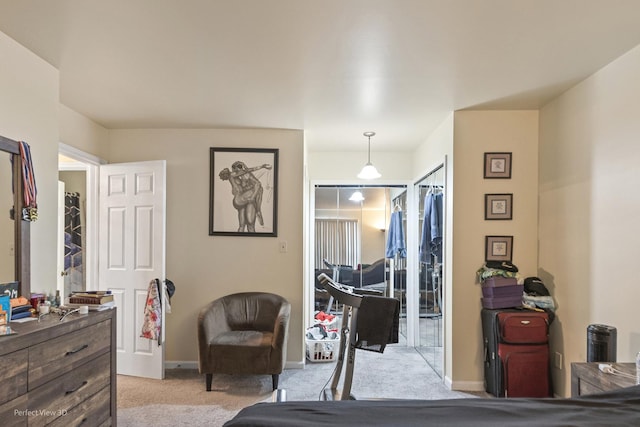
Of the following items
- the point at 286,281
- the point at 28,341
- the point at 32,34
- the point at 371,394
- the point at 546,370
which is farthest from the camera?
the point at 286,281

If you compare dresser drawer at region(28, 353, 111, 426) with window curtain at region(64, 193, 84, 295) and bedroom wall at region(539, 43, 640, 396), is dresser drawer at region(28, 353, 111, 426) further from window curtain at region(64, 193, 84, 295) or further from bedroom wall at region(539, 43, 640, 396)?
bedroom wall at region(539, 43, 640, 396)

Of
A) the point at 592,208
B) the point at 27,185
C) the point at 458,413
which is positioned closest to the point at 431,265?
the point at 592,208

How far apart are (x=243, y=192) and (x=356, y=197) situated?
196cm

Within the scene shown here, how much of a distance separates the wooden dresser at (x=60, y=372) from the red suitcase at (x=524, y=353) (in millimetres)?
2830

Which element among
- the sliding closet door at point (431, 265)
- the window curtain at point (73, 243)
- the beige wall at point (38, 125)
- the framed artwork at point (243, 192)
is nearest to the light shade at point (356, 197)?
the sliding closet door at point (431, 265)

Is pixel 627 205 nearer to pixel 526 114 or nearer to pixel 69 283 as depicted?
pixel 526 114

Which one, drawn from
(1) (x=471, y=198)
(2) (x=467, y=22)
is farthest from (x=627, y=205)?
(2) (x=467, y=22)

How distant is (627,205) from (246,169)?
10.5ft

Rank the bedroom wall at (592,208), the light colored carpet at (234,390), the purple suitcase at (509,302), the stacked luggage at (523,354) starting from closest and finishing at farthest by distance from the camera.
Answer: the bedroom wall at (592,208)
the light colored carpet at (234,390)
the stacked luggage at (523,354)
the purple suitcase at (509,302)

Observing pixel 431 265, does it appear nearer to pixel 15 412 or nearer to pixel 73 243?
pixel 15 412

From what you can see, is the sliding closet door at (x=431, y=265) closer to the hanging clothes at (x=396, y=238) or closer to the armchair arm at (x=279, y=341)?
the hanging clothes at (x=396, y=238)

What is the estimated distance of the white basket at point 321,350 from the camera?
4.47 m

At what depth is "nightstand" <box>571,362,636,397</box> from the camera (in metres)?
1.98

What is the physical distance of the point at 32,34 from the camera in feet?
7.49
